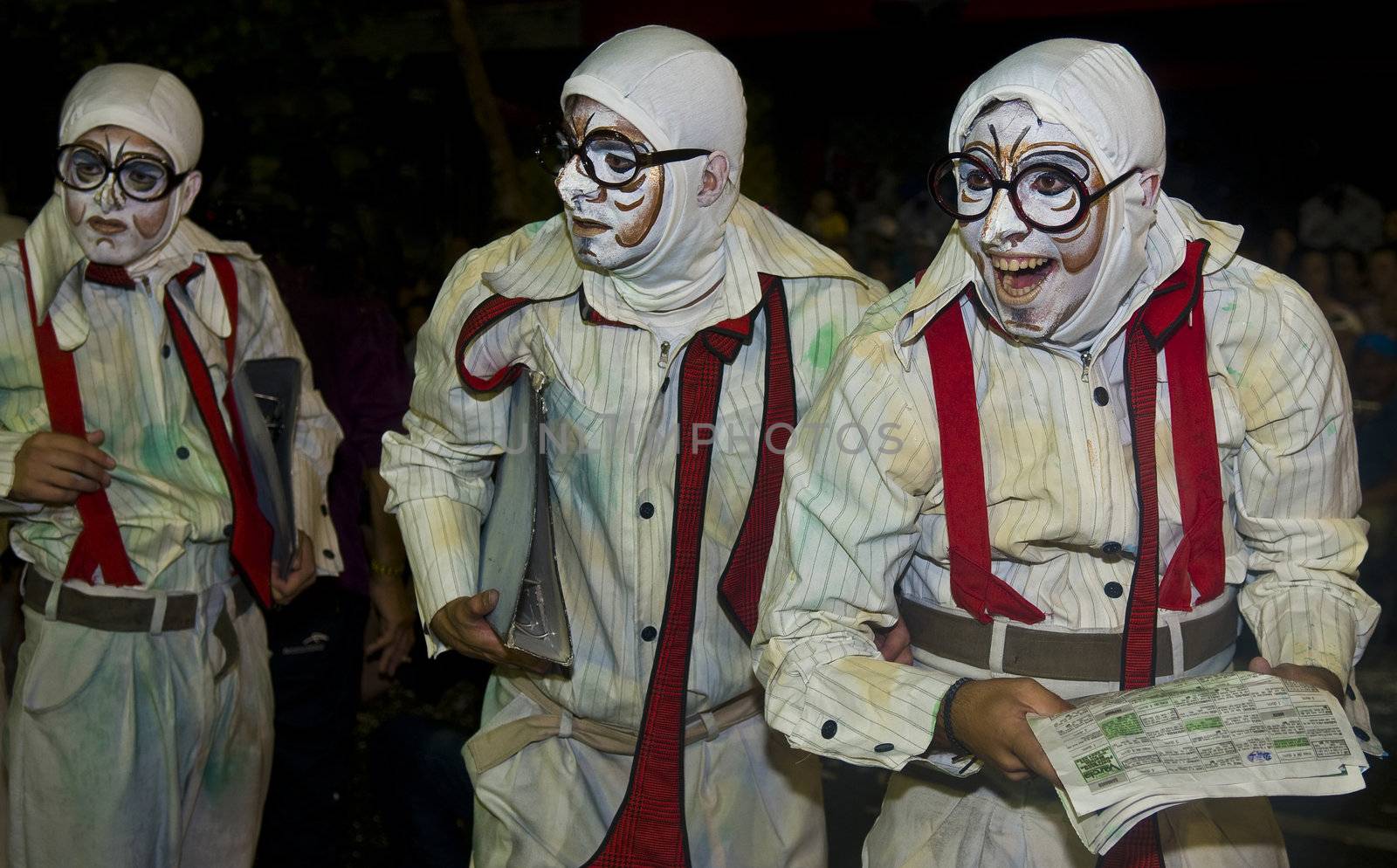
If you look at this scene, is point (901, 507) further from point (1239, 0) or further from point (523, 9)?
point (523, 9)

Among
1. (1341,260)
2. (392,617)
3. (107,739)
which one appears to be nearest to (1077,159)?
(107,739)

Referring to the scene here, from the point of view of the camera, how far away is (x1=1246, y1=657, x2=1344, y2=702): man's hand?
2109 mm

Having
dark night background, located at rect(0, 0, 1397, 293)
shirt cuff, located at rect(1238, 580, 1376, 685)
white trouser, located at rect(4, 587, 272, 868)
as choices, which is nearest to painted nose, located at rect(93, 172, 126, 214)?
white trouser, located at rect(4, 587, 272, 868)

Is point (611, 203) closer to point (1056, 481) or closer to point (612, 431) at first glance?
point (612, 431)

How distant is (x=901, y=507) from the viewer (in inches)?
86.7

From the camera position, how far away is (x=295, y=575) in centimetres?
371

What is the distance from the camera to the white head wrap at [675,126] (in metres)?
2.68

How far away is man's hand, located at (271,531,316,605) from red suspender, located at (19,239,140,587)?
40 cm

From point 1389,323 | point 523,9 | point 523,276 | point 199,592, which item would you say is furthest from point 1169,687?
point 523,9

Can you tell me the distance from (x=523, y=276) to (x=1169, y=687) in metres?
1.43

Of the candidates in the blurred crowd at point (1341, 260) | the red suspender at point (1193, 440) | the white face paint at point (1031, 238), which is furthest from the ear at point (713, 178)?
the blurred crowd at point (1341, 260)

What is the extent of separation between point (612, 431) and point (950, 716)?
962mm

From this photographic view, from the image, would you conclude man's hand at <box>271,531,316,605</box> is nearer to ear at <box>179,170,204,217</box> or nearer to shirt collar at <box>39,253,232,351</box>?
shirt collar at <box>39,253,232,351</box>

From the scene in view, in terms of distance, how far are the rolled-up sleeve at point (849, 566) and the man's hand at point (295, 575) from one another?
68.6 inches
